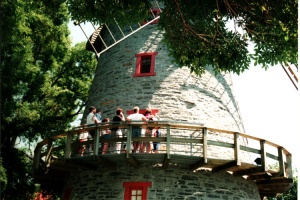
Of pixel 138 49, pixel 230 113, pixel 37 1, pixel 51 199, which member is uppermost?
pixel 138 49

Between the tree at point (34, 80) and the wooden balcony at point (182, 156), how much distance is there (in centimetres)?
325

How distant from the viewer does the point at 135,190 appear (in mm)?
11000

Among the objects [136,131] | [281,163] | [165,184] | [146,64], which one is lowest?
[165,184]

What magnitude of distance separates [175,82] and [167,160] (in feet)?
12.7

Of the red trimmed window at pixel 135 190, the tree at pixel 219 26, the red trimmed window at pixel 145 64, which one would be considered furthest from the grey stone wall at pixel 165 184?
the red trimmed window at pixel 145 64

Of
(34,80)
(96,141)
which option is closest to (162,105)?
(96,141)

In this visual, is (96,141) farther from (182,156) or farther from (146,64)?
(146,64)

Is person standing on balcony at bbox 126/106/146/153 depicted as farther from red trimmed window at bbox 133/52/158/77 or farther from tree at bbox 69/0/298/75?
red trimmed window at bbox 133/52/158/77

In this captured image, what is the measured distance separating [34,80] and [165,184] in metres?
7.92

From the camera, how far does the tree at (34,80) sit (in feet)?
46.9

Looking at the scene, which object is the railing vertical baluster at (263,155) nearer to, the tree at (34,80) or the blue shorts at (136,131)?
the blue shorts at (136,131)

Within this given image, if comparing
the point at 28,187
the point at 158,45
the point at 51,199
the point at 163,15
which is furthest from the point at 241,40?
the point at 51,199

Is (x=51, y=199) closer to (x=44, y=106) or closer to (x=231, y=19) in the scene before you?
(x=44, y=106)

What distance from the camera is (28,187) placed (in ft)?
53.7
